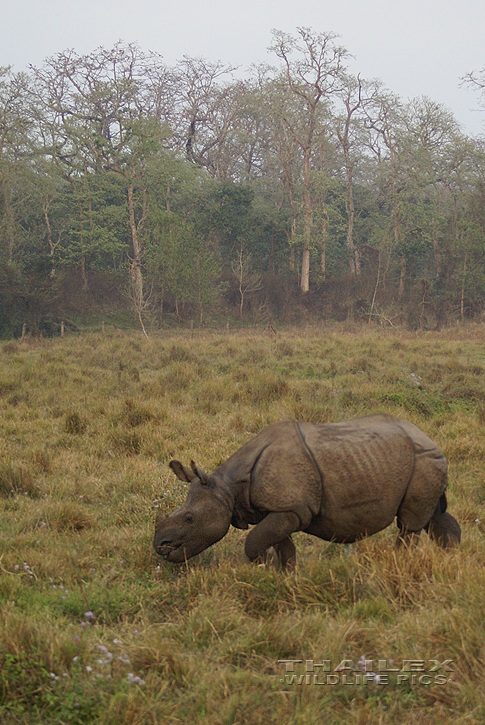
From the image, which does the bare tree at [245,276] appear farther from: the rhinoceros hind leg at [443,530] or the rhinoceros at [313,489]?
the rhinoceros at [313,489]

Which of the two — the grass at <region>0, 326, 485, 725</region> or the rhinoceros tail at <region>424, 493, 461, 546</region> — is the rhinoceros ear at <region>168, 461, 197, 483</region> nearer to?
the grass at <region>0, 326, 485, 725</region>

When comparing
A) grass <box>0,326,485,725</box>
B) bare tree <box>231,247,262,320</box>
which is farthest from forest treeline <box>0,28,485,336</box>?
grass <box>0,326,485,725</box>

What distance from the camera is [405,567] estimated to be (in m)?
3.33

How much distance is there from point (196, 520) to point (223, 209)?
33.9m

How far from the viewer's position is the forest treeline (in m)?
29.9

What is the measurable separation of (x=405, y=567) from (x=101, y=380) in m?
9.39

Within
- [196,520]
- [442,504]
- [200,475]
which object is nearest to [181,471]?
[200,475]

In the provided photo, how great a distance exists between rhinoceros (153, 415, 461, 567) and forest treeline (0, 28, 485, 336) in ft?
77.5

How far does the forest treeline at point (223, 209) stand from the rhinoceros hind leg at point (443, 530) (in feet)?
78.9

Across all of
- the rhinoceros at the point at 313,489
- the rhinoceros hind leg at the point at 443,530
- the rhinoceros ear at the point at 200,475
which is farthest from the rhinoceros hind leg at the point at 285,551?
the rhinoceros hind leg at the point at 443,530

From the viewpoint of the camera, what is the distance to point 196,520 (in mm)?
3621

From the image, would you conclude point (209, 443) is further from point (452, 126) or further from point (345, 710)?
point (452, 126)

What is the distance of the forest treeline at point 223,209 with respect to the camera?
1176 inches

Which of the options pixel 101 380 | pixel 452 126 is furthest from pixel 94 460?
pixel 452 126
